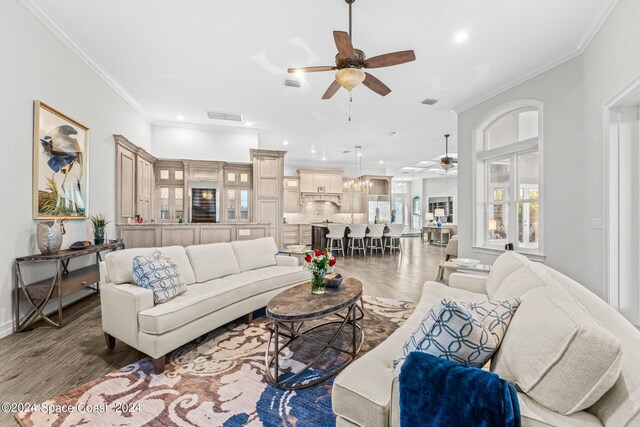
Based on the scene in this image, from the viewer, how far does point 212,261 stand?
3301 millimetres

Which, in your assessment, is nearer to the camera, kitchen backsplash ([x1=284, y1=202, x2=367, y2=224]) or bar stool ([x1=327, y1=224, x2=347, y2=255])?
bar stool ([x1=327, y1=224, x2=347, y2=255])

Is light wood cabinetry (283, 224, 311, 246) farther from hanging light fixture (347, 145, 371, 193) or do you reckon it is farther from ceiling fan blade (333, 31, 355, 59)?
ceiling fan blade (333, 31, 355, 59)

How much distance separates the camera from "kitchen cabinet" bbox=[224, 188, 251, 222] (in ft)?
22.4

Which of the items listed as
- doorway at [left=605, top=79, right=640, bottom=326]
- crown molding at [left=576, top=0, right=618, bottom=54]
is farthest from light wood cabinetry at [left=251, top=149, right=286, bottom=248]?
doorway at [left=605, top=79, right=640, bottom=326]

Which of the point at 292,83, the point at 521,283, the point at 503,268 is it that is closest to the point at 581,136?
the point at 503,268

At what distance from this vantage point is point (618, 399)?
848 mm

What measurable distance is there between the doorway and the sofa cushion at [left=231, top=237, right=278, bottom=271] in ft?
12.6

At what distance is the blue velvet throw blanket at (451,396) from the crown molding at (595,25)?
374 cm

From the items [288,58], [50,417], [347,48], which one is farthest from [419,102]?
[50,417]

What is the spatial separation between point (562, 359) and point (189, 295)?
2.64 metres

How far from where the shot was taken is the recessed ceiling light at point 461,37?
3.08 meters

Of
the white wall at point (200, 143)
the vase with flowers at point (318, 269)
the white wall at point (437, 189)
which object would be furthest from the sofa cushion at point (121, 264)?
the white wall at point (437, 189)

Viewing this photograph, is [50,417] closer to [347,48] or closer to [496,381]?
[496,381]

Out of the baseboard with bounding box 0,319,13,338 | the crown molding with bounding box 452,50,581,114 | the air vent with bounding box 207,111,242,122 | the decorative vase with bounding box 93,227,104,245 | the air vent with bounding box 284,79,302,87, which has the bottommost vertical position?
the baseboard with bounding box 0,319,13,338
